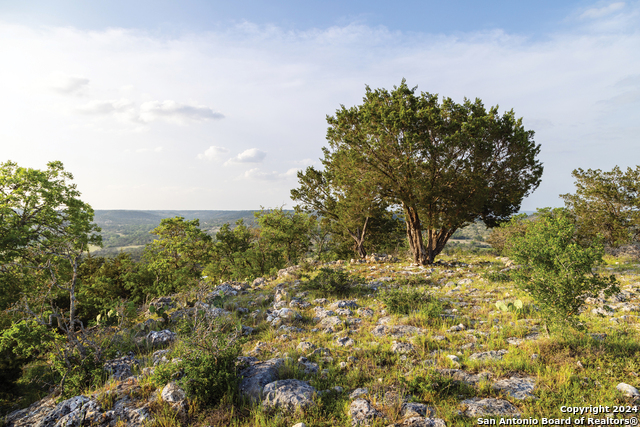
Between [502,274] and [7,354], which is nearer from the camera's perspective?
[7,354]

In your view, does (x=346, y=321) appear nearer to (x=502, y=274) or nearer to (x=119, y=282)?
(x=502, y=274)

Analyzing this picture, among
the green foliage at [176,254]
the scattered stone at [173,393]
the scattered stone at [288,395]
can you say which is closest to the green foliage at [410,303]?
the scattered stone at [288,395]

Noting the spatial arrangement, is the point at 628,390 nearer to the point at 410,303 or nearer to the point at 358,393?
the point at 358,393

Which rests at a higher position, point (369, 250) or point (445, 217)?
point (445, 217)

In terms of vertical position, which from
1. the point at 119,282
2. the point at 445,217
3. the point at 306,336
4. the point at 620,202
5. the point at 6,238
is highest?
the point at 620,202

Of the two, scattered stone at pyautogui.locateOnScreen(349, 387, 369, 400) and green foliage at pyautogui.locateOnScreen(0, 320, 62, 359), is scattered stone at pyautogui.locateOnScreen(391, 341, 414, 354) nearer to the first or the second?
scattered stone at pyautogui.locateOnScreen(349, 387, 369, 400)

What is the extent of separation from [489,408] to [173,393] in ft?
17.1

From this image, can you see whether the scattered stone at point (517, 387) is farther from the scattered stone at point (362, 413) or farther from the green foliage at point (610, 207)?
the green foliage at point (610, 207)

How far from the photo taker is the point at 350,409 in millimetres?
4258

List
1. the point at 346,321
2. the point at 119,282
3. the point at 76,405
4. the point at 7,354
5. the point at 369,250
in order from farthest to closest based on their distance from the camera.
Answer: the point at 369,250 < the point at 119,282 < the point at 346,321 < the point at 7,354 < the point at 76,405

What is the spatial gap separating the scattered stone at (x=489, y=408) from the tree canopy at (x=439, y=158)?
1231 centimetres

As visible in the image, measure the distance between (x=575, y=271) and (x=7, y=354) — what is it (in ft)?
47.1

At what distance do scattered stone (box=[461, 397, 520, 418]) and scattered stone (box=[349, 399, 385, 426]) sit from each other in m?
1.33

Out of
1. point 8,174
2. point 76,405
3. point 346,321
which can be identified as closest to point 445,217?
point 346,321
